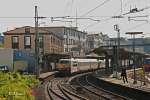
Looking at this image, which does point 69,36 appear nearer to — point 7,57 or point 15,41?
point 15,41

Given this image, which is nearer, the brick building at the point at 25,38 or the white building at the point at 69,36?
the brick building at the point at 25,38

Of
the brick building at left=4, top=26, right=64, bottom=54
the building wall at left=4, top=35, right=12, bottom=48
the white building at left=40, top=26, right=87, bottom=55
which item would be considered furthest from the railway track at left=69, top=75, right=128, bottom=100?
the white building at left=40, top=26, right=87, bottom=55

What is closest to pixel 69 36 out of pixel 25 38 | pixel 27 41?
pixel 27 41

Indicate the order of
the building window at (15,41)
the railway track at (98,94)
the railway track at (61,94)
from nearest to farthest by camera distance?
the railway track at (98,94)
the railway track at (61,94)
the building window at (15,41)

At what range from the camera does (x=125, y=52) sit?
2502 inches

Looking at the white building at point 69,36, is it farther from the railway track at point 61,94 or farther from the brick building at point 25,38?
the railway track at point 61,94

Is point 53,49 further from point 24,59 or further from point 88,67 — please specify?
point 24,59

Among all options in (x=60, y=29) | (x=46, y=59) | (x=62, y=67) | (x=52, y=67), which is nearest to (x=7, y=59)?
(x=62, y=67)

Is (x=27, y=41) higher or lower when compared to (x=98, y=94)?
higher

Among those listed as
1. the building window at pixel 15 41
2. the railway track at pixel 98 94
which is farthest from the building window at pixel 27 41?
the railway track at pixel 98 94

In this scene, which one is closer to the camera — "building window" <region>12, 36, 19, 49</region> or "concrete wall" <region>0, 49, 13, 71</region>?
"concrete wall" <region>0, 49, 13, 71</region>

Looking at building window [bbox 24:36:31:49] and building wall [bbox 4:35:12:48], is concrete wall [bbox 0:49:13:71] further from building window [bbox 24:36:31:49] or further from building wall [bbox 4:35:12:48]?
building window [bbox 24:36:31:49]

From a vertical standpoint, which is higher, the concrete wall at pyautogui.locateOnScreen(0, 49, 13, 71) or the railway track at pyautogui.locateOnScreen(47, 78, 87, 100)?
the concrete wall at pyautogui.locateOnScreen(0, 49, 13, 71)

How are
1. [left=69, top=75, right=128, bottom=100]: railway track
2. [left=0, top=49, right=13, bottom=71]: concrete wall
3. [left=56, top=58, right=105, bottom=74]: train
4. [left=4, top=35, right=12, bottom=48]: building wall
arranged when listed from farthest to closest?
[left=4, top=35, right=12, bottom=48]: building wall < [left=56, top=58, right=105, bottom=74]: train < [left=0, top=49, right=13, bottom=71]: concrete wall < [left=69, top=75, right=128, bottom=100]: railway track
